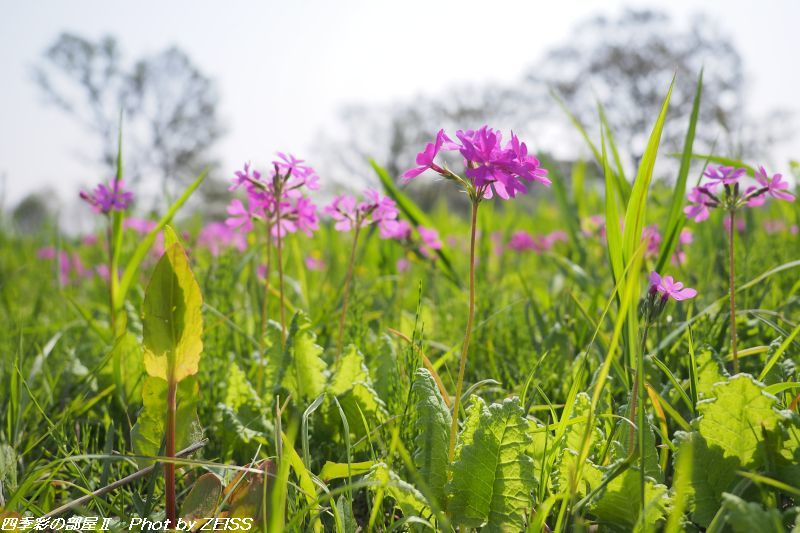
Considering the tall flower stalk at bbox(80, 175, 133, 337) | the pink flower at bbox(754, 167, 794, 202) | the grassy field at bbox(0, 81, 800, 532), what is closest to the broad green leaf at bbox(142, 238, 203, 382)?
the grassy field at bbox(0, 81, 800, 532)

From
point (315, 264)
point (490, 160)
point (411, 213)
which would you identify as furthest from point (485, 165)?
point (315, 264)

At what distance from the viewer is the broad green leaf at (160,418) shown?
0.88 metres

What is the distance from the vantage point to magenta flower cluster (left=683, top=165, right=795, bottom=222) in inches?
47.2

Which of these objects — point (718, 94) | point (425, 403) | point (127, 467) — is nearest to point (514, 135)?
point (425, 403)

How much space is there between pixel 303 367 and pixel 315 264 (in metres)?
1.93

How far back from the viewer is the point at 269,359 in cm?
127

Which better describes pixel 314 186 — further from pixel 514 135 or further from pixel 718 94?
pixel 718 94

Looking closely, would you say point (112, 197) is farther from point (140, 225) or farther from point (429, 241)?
point (140, 225)

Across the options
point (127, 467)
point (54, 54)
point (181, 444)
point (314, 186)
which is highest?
point (54, 54)

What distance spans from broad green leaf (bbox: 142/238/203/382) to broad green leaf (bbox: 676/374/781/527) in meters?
0.71

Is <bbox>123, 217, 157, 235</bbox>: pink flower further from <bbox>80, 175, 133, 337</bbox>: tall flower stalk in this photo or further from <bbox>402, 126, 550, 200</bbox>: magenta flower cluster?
<bbox>402, 126, 550, 200</bbox>: magenta flower cluster

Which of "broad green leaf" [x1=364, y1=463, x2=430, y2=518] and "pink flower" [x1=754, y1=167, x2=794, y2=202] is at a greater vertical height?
"pink flower" [x1=754, y1=167, x2=794, y2=202]

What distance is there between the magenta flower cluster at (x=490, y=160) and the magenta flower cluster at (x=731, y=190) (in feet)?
1.75

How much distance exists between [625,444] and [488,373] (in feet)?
2.06
